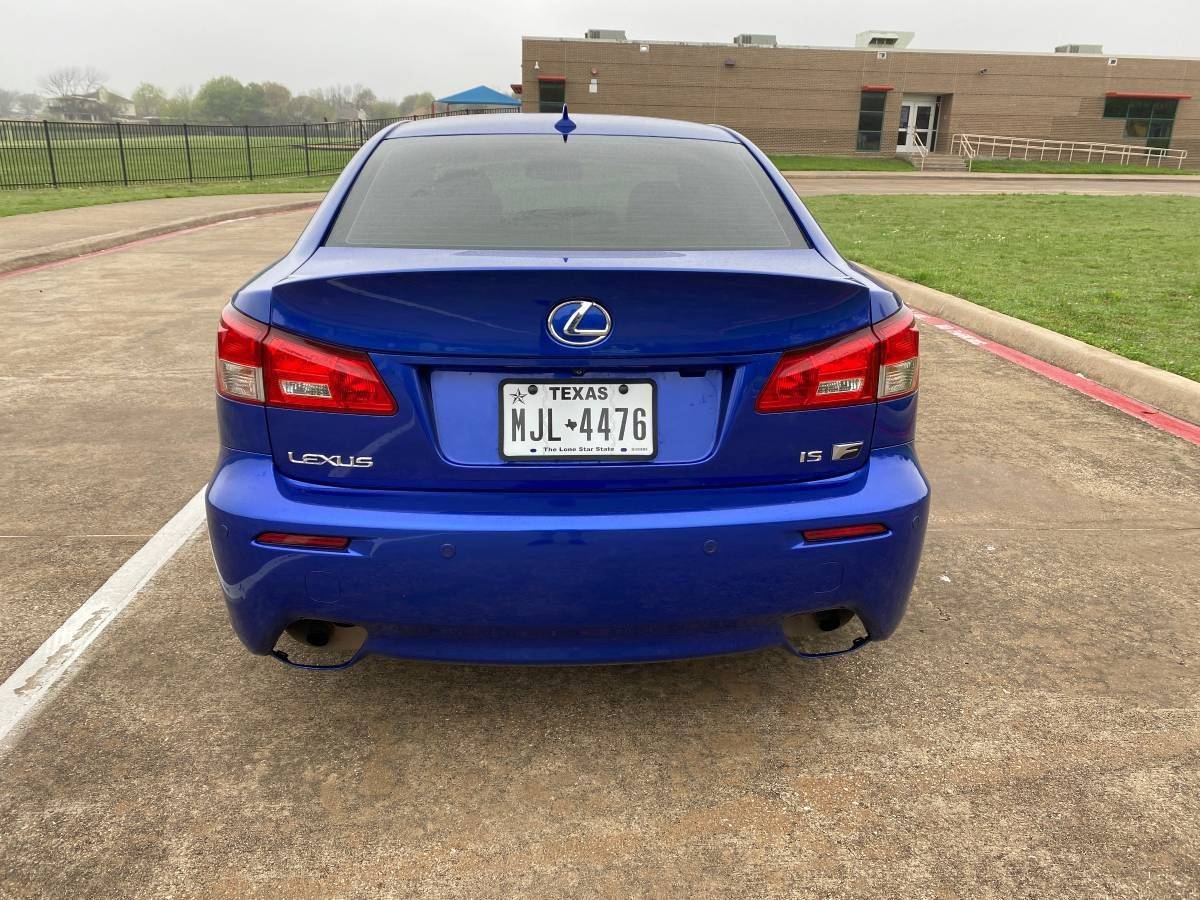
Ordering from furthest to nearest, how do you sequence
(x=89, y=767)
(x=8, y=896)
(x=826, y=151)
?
(x=826, y=151) < (x=89, y=767) < (x=8, y=896)

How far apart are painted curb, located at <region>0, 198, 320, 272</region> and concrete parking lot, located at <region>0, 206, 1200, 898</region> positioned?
327 inches

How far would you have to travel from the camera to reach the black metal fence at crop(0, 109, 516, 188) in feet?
77.6

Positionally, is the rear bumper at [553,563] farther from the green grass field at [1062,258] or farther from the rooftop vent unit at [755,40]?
the rooftop vent unit at [755,40]

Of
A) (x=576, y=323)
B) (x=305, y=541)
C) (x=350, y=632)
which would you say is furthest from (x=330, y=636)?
(x=576, y=323)

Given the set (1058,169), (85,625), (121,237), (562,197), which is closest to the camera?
(562,197)

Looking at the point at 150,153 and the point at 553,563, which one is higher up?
the point at 553,563

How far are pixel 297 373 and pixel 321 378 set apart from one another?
6cm

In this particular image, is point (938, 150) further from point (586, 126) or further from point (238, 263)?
point (586, 126)

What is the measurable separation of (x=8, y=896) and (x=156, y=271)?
1009cm

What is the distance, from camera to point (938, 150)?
5016 centimetres

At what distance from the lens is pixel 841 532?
2.38 m

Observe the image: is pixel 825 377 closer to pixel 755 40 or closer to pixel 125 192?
pixel 125 192

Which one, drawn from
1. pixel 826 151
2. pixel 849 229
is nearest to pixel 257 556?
pixel 849 229

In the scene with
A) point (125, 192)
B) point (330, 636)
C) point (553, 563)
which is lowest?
point (125, 192)
